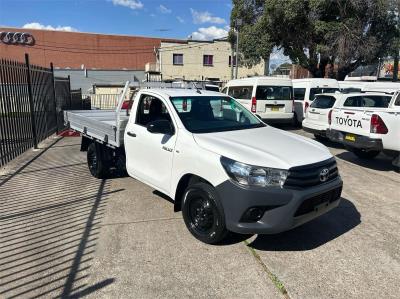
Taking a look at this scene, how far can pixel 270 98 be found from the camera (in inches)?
523

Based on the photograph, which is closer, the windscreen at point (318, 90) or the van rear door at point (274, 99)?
the van rear door at point (274, 99)

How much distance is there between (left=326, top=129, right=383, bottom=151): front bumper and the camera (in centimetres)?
717

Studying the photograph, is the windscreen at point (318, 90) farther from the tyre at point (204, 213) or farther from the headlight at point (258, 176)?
the headlight at point (258, 176)

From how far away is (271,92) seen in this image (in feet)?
43.9

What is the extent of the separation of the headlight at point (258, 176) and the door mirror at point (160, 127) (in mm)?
1313

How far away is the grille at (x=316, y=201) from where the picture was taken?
376 cm

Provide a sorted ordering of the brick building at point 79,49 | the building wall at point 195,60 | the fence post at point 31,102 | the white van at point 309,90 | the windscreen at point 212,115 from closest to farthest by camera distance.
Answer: the windscreen at point 212,115
the fence post at point 31,102
the white van at point 309,90
the building wall at point 195,60
the brick building at point 79,49

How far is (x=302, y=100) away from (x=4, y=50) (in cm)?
5425

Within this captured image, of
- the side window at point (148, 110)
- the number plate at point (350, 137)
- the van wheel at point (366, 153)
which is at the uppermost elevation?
the side window at point (148, 110)

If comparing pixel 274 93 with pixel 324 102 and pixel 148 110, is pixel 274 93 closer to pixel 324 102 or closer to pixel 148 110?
pixel 324 102

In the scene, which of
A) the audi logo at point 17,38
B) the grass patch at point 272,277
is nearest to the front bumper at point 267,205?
the grass patch at point 272,277

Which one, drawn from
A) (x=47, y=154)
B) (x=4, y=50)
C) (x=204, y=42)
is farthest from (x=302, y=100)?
(x=4, y=50)

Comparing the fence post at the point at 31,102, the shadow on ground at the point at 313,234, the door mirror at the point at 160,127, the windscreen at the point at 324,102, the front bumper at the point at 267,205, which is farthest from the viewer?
the windscreen at the point at 324,102

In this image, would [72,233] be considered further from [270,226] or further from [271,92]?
[271,92]
